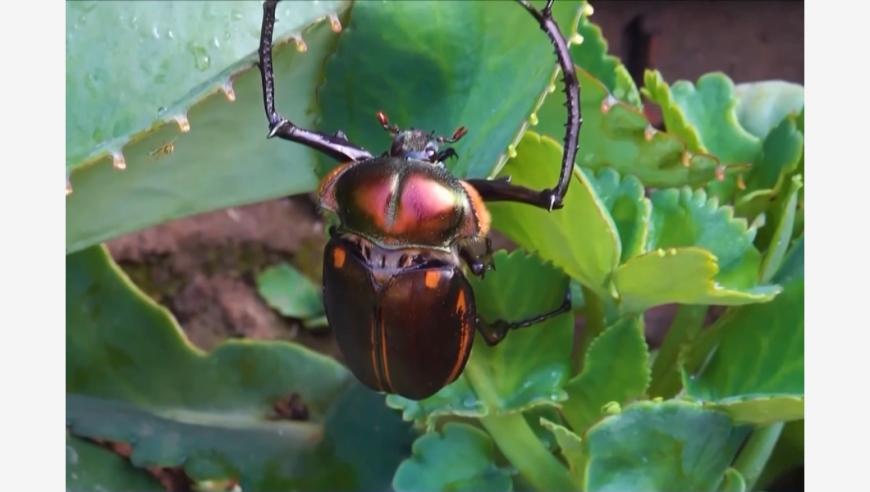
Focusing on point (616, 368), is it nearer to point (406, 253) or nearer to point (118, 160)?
point (406, 253)

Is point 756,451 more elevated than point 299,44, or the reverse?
point 299,44

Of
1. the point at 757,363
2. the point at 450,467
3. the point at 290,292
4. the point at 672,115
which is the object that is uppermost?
the point at 672,115

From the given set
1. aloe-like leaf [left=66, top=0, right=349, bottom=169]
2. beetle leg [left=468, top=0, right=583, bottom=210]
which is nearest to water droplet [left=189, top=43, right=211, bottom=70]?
aloe-like leaf [left=66, top=0, right=349, bottom=169]

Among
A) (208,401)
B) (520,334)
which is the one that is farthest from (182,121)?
(208,401)

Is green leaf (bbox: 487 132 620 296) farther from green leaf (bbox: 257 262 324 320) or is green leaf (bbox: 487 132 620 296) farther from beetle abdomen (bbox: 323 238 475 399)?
green leaf (bbox: 257 262 324 320)

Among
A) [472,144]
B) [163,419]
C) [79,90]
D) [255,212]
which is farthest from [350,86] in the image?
[255,212]
